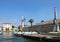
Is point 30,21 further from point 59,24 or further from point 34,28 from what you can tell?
point 59,24

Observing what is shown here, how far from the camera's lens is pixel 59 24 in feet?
269

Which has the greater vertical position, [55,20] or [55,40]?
[55,20]

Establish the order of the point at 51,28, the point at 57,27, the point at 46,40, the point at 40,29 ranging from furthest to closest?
the point at 40,29, the point at 51,28, the point at 57,27, the point at 46,40

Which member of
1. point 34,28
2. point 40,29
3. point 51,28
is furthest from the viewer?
point 34,28

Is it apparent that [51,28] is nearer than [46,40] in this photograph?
No

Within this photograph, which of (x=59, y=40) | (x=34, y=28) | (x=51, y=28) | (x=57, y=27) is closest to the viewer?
(x=59, y=40)

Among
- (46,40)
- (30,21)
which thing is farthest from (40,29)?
(46,40)

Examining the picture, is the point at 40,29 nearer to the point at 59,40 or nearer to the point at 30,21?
the point at 30,21

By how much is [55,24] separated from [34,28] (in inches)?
1308

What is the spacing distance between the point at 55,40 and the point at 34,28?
7528 cm

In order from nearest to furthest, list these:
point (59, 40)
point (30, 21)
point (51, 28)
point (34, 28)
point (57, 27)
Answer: point (59, 40)
point (57, 27)
point (51, 28)
point (34, 28)
point (30, 21)

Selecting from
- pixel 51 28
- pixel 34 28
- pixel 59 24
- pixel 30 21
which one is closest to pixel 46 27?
pixel 51 28

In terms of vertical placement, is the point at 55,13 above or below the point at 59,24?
above

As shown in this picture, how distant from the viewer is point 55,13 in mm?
81125
